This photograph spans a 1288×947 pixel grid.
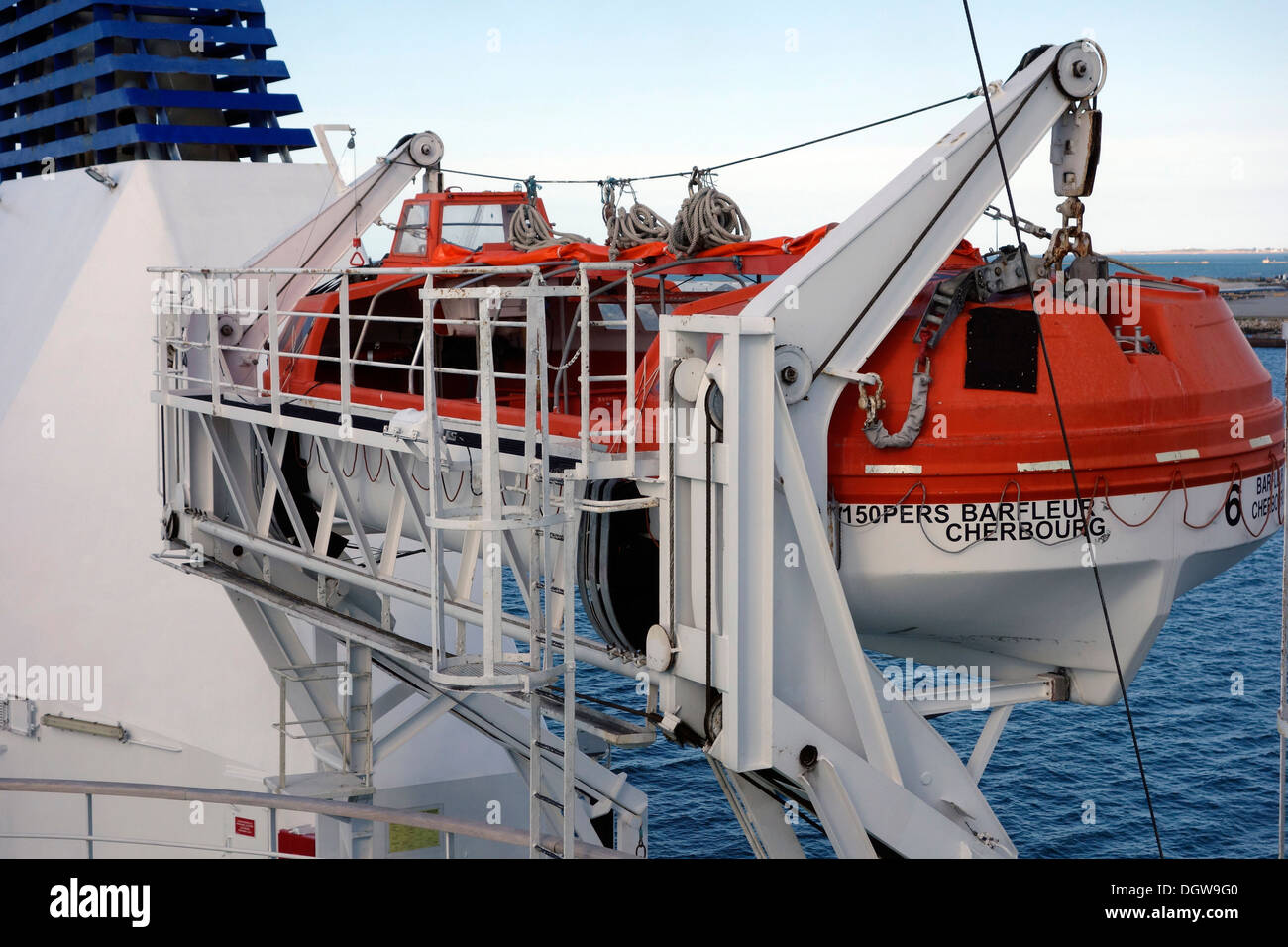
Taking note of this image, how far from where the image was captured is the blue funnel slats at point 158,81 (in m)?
20.7

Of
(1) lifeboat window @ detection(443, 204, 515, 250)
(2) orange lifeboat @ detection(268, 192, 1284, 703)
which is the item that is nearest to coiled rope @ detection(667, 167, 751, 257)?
(2) orange lifeboat @ detection(268, 192, 1284, 703)

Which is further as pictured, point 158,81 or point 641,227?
point 158,81

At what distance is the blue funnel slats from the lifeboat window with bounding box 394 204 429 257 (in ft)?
31.4

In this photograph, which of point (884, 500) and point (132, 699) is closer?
point (884, 500)

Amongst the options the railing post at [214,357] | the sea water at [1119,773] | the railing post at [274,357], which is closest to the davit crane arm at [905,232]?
the railing post at [274,357]

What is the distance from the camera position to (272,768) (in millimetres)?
16141

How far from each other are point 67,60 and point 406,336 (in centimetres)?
1319

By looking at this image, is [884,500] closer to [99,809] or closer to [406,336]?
[406,336]

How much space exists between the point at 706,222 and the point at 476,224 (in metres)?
3.73

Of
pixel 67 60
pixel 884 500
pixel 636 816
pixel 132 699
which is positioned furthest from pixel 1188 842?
pixel 67 60

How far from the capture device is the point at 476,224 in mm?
12562

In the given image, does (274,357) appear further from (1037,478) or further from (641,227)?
(1037,478)

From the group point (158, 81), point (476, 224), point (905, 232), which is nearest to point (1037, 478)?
point (905, 232)
